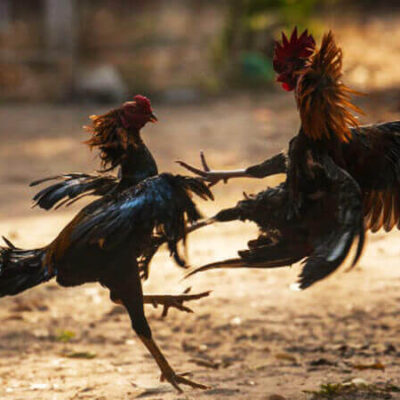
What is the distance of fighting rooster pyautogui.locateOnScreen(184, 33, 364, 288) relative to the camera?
12.7 feet

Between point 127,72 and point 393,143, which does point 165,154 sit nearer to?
point 127,72

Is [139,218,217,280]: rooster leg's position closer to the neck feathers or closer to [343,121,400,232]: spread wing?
the neck feathers

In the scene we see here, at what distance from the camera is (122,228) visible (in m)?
4.11

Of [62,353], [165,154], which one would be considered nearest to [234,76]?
[165,154]

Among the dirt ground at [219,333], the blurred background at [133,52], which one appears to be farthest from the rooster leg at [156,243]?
the blurred background at [133,52]

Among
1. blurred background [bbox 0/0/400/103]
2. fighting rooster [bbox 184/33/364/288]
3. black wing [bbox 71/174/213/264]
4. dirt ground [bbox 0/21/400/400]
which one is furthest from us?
blurred background [bbox 0/0/400/103]

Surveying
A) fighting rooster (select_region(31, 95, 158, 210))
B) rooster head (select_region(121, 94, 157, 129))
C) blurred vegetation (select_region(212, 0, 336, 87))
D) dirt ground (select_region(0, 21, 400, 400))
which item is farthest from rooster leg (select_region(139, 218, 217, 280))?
blurred vegetation (select_region(212, 0, 336, 87))

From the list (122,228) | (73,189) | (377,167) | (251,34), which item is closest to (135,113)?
(73,189)

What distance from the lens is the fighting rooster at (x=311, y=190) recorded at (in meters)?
3.86

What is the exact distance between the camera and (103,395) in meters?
4.70

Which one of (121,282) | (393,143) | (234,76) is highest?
(234,76)

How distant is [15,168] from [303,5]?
755 cm

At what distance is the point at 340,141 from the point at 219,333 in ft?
7.65

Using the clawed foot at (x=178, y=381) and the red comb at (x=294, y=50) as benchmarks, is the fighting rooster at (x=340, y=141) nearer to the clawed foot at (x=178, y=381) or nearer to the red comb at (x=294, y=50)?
the red comb at (x=294, y=50)
